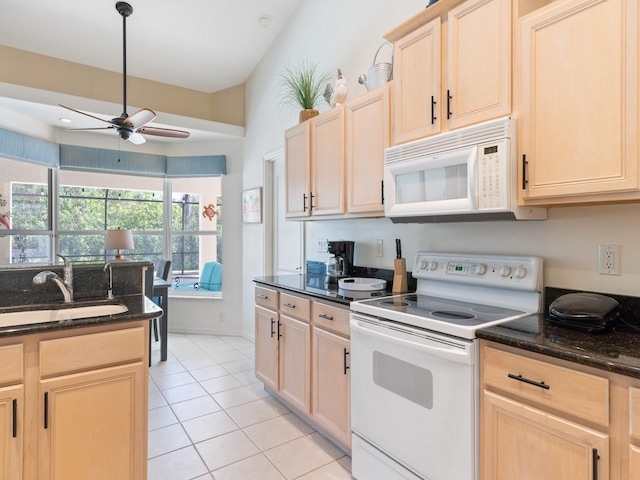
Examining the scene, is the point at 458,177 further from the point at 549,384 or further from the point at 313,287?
the point at 313,287

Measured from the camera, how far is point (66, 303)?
→ 70.4 inches

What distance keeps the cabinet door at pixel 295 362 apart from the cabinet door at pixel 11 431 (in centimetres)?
144

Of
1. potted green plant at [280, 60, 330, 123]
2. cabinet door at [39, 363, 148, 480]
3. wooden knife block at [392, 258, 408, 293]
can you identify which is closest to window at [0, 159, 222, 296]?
potted green plant at [280, 60, 330, 123]

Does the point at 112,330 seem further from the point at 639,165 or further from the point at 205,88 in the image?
the point at 205,88

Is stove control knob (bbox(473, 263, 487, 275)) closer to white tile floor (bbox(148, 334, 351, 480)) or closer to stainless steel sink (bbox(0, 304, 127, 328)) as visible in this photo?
white tile floor (bbox(148, 334, 351, 480))

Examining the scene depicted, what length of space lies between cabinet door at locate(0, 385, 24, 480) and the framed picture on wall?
295cm

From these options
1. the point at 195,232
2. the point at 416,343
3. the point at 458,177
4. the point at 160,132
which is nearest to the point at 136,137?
the point at 160,132

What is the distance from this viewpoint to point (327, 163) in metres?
2.61

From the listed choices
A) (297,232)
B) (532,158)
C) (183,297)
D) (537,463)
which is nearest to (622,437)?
(537,463)

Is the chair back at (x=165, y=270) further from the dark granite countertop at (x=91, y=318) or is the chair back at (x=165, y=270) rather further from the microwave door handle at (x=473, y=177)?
the microwave door handle at (x=473, y=177)

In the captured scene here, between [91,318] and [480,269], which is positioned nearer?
[91,318]

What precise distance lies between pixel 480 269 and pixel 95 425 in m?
1.92

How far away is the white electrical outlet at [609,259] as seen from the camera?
1.51 metres

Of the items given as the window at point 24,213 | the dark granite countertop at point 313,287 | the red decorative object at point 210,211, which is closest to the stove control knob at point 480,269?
the dark granite countertop at point 313,287
